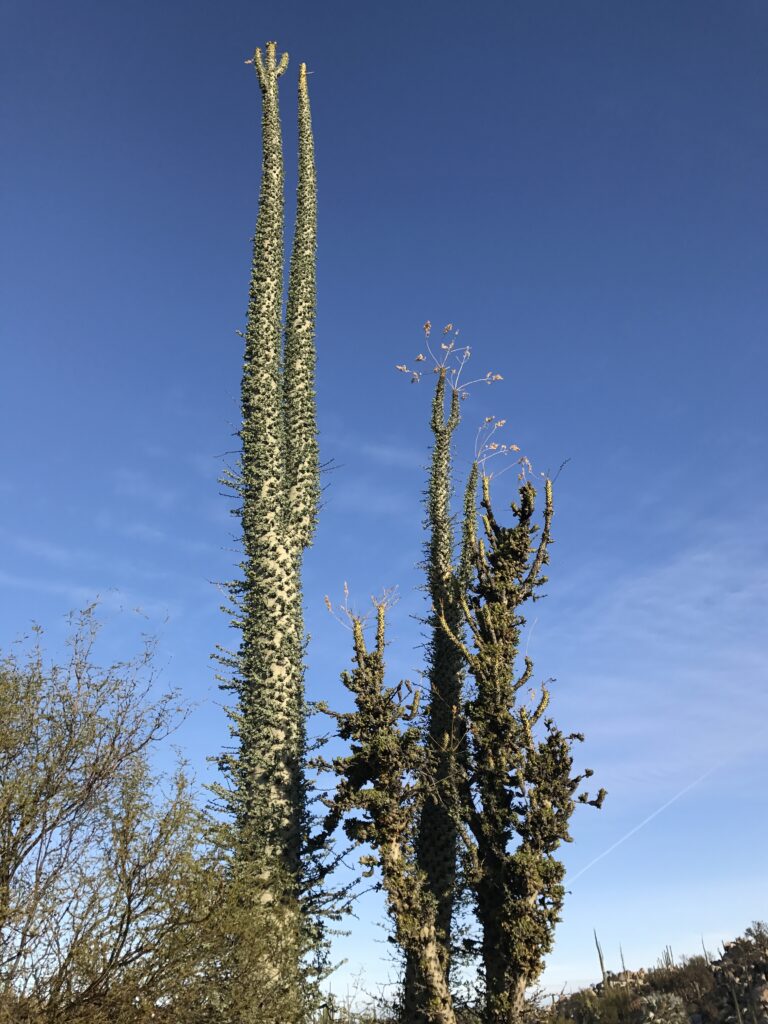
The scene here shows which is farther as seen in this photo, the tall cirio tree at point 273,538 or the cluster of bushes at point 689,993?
the cluster of bushes at point 689,993

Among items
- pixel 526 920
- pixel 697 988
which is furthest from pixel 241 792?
pixel 697 988

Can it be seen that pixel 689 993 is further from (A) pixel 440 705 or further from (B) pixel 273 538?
(B) pixel 273 538

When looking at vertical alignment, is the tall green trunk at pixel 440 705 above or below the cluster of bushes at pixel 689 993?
above

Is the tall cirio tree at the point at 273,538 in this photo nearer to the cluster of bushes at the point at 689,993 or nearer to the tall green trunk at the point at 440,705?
the tall green trunk at the point at 440,705

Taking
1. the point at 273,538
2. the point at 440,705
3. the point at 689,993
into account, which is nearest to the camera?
the point at 273,538

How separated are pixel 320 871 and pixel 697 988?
13271 millimetres

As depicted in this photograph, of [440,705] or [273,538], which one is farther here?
[440,705]

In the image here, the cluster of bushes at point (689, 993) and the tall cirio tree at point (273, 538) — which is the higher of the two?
the tall cirio tree at point (273, 538)

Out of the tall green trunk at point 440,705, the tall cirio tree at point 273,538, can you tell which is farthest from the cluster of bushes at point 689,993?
the tall cirio tree at point 273,538

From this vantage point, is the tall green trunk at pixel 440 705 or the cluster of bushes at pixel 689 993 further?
the cluster of bushes at pixel 689 993

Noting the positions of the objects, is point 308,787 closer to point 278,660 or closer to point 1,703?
point 278,660

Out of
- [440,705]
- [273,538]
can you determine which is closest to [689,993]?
[440,705]

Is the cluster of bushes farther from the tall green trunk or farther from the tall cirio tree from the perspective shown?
the tall cirio tree

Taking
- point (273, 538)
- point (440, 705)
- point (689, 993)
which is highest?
point (273, 538)
